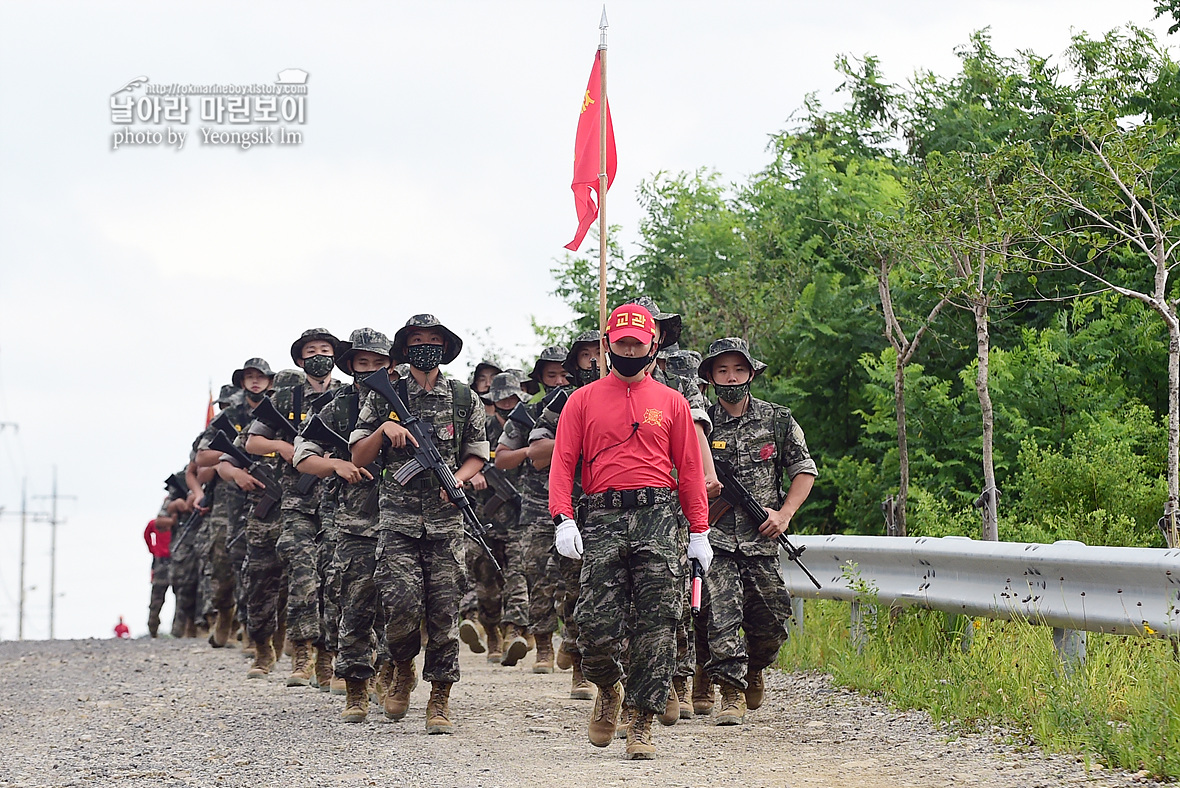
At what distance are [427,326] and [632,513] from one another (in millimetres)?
2184

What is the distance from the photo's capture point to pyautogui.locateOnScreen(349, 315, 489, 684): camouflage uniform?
834cm

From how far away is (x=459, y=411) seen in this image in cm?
888

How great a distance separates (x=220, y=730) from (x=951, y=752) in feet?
14.2

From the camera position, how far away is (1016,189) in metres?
13.5

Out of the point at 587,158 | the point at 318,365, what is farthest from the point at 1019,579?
the point at 318,365

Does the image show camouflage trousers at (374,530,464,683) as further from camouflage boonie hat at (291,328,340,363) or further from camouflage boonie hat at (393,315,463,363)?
camouflage boonie hat at (291,328,340,363)

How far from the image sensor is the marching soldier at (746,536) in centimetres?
838

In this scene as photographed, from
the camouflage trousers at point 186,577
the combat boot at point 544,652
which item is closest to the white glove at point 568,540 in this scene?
the combat boot at point 544,652

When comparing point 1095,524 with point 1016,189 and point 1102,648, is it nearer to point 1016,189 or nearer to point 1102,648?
point 1016,189

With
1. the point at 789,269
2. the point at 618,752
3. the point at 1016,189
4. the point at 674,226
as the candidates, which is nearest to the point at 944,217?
the point at 1016,189

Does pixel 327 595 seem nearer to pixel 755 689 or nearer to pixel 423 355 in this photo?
pixel 423 355

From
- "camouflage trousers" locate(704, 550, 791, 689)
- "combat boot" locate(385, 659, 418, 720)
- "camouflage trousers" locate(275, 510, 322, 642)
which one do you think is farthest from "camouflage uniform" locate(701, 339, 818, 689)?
"camouflage trousers" locate(275, 510, 322, 642)

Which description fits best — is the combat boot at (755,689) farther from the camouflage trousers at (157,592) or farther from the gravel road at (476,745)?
the camouflage trousers at (157,592)

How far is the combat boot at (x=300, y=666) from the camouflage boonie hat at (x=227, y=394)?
349 cm
